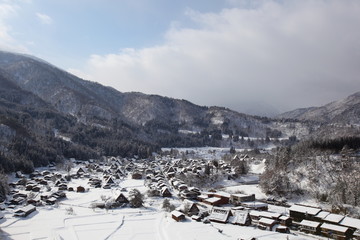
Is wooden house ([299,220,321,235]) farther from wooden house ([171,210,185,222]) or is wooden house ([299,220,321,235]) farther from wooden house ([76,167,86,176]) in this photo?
wooden house ([76,167,86,176])

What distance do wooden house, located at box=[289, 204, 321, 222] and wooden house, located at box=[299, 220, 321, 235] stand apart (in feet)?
8.48

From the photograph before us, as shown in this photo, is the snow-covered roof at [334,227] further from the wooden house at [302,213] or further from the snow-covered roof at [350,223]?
the wooden house at [302,213]

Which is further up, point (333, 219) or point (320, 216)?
point (333, 219)

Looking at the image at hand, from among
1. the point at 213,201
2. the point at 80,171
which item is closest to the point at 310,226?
the point at 213,201

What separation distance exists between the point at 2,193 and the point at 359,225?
60.9 meters

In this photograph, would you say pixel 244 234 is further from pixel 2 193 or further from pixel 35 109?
pixel 35 109

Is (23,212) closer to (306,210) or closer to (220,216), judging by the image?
(220,216)

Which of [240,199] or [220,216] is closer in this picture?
[220,216]

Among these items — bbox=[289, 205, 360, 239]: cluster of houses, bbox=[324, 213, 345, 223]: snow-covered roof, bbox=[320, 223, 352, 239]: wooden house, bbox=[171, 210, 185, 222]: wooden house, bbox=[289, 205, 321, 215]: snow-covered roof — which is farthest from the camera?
bbox=[289, 205, 321, 215]: snow-covered roof

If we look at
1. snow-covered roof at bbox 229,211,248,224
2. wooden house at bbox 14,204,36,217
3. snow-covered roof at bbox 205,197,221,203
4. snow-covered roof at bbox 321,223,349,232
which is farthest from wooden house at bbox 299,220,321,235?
wooden house at bbox 14,204,36,217

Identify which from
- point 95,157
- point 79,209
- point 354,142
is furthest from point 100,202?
point 95,157

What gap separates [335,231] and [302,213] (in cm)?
736

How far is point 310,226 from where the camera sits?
43.9m

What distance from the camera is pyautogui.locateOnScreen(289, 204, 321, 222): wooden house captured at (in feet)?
157
